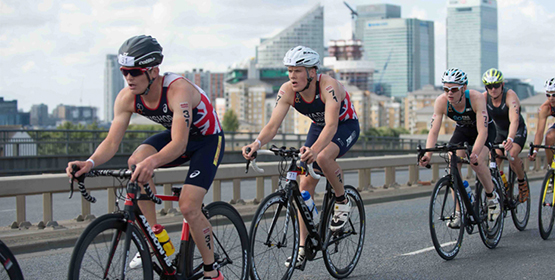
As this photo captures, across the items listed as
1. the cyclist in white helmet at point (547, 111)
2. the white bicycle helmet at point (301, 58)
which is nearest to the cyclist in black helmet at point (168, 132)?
the white bicycle helmet at point (301, 58)

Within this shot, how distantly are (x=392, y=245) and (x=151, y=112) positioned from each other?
4418 mm

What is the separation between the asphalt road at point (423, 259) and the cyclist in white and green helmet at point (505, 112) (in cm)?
87

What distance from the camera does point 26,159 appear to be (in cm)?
2084

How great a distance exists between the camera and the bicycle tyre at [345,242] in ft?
19.1

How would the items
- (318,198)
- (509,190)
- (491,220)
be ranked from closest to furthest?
(491,220)
(509,190)
(318,198)

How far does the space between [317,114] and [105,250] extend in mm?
2622

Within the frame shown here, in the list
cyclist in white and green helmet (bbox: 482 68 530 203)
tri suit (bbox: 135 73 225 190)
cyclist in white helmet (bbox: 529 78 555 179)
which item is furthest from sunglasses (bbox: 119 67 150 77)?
cyclist in white helmet (bbox: 529 78 555 179)

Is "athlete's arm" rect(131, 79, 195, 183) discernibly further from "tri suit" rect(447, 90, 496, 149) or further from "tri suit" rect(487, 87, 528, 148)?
"tri suit" rect(487, 87, 528, 148)

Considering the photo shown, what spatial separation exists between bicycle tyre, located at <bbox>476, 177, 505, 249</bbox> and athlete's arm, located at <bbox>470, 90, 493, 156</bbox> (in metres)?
0.73

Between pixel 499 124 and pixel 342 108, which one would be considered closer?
pixel 342 108

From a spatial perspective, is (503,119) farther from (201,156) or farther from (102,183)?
(201,156)

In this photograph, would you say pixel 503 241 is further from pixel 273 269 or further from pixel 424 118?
pixel 424 118

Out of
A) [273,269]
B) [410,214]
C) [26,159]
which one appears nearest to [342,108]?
[273,269]

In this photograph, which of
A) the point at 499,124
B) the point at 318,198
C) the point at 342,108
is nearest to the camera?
the point at 342,108
